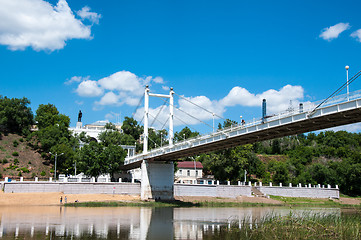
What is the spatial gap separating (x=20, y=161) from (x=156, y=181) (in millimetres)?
34528

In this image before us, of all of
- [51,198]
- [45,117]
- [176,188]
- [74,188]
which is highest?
[45,117]

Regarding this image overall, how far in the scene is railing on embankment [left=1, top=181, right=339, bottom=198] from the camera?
47.8 m

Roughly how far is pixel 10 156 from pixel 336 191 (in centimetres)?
6640

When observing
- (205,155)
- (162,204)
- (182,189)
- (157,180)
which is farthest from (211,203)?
(205,155)

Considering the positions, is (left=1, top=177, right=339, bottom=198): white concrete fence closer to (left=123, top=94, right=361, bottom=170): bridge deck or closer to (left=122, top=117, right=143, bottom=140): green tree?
(left=123, top=94, right=361, bottom=170): bridge deck

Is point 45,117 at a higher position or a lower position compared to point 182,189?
higher

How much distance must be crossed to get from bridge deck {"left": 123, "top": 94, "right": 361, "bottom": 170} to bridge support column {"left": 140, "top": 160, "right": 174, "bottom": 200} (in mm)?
5377

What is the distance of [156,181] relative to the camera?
53.6 m

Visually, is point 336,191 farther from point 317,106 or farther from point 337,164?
point 317,106

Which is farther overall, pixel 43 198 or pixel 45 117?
pixel 45 117

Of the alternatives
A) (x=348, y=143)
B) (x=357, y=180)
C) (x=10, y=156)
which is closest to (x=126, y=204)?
(x=10, y=156)

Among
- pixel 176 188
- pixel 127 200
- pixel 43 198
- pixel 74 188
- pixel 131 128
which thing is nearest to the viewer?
pixel 43 198

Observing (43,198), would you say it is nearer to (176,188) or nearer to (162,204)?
(162,204)

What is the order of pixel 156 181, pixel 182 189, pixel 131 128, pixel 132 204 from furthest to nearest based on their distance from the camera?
1. pixel 131 128
2. pixel 182 189
3. pixel 156 181
4. pixel 132 204
